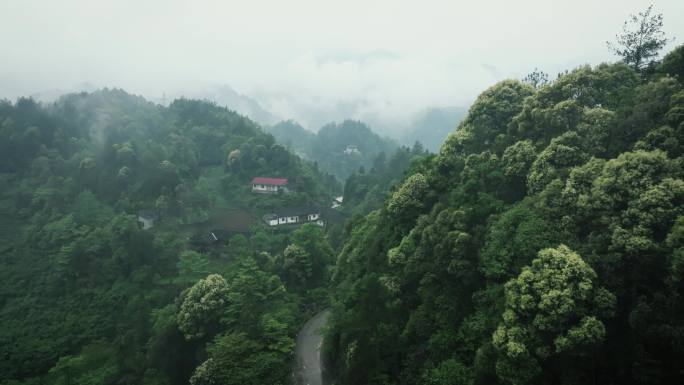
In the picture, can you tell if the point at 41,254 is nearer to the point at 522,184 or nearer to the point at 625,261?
the point at 522,184

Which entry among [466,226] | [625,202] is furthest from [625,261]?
[466,226]

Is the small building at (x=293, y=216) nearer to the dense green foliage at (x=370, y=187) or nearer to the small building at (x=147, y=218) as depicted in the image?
the dense green foliage at (x=370, y=187)

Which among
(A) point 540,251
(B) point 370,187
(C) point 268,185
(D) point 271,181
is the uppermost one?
(D) point 271,181

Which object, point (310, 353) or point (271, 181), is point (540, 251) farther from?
point (271, 181)

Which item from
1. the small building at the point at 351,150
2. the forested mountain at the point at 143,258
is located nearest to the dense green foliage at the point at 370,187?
the forested mountain at the point at 143,258

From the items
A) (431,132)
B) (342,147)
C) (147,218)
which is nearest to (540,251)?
(147,218)

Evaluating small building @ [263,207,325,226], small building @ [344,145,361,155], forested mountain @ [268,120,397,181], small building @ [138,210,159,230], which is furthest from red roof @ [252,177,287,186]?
small building @ [344,145,361,155]
